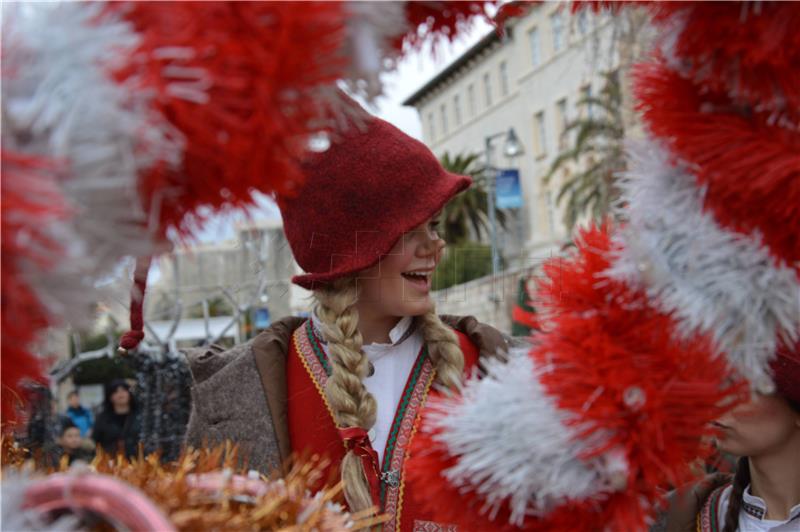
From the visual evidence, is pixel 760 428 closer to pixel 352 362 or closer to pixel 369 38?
pixel 352 362

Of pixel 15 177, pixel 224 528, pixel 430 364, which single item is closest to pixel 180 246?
pixel 15 177

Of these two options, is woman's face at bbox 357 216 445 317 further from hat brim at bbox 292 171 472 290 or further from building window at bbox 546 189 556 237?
building window at bbox 546 189 556 237

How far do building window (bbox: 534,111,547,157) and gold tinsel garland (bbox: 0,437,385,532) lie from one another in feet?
96.6

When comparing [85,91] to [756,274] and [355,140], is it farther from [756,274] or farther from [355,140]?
[355,140]

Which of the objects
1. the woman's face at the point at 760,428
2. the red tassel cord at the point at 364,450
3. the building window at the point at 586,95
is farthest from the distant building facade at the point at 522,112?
the red tassel cord at the point at 364,450

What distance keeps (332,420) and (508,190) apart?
1540 centimetres

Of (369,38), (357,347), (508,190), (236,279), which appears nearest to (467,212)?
(508,190)

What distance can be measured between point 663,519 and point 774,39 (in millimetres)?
1460

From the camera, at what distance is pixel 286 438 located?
2168mm

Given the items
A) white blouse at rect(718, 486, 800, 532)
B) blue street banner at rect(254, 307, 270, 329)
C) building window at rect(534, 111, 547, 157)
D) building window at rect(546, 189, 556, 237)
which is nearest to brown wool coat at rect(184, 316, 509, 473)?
white blouse at rect(718, 486, 800, 532)

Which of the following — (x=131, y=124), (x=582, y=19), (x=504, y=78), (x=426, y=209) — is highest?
(x=504, y=78)

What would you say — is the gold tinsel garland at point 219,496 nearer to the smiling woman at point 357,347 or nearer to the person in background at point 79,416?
the smiling woman at point 357,347

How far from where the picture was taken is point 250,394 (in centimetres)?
223

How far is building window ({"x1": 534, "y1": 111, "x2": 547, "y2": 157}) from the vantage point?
3000 cm
